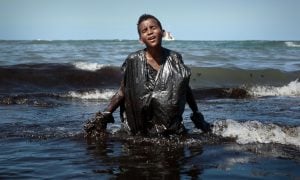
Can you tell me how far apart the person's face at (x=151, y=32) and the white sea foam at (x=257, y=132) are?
133cm

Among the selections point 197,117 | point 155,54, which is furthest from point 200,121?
point 155,54

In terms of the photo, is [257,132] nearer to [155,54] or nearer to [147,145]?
[147,145]

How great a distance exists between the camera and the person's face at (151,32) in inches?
181

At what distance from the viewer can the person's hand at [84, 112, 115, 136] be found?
4973 millimetres

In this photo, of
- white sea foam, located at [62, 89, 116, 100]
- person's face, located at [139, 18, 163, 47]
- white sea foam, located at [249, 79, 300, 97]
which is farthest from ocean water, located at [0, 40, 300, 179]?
white sea foam, located at [249, 79, 300, 97]

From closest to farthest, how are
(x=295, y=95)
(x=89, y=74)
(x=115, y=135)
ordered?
1. (x=115, y=135)
2. (x=295, y=95)
3. (x=89, y=74)

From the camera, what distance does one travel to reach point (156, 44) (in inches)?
182

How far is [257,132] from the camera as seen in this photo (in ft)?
16.4

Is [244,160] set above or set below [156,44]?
below

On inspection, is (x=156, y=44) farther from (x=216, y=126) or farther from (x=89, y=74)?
(x=89, y=74)

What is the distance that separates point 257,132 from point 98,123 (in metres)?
1.83

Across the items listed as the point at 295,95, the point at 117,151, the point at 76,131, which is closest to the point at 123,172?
the point at 117,151

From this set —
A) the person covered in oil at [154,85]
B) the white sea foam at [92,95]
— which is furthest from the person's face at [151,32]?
the white sea foam at [92,95]

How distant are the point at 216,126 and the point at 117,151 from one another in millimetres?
1549
